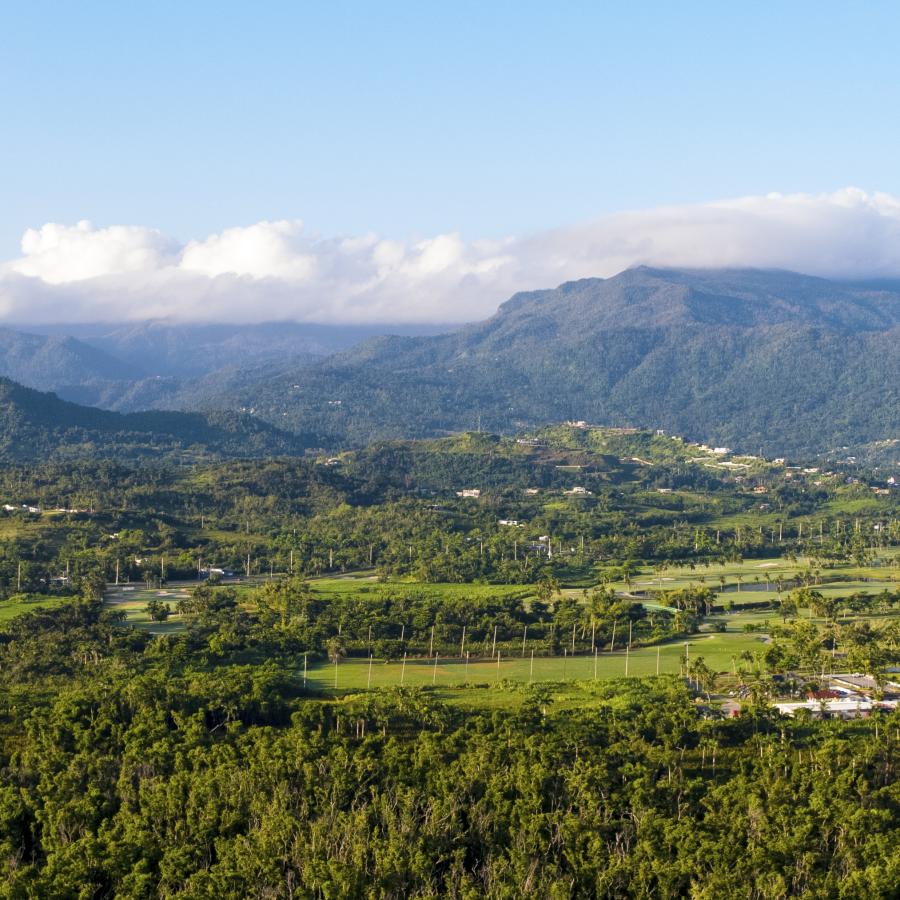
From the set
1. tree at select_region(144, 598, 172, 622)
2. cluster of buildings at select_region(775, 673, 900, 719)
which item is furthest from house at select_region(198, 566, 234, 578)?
cluster of buildings at select_region(775, 673, 900, 719)

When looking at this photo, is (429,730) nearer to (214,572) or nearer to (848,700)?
(848,700)

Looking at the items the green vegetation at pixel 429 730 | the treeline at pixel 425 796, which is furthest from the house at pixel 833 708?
the treeline at pixel 425 796

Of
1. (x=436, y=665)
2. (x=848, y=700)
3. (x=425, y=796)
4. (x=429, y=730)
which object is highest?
(x=425, y=796)

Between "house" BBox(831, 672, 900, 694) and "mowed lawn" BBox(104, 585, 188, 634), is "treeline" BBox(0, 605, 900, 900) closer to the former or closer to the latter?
"house" BBox(831, 672, 900, 694)

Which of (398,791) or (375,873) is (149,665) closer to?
(398,791)

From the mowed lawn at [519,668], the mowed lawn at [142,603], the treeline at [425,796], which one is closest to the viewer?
the treeline at [425,796]

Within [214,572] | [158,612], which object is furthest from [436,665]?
[214,572]

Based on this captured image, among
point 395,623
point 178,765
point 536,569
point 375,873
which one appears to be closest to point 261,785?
point 178,765

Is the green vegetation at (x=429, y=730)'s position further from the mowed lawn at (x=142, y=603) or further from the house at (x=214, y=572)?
the house at (x=214, y=572)
